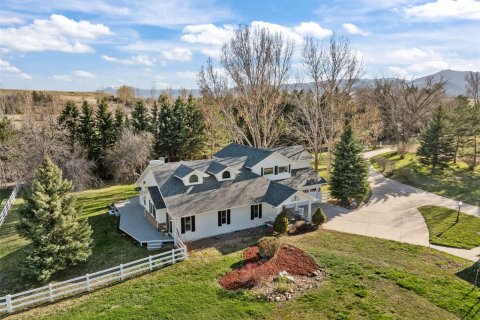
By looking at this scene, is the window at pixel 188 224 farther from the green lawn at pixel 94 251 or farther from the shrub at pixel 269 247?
the shrub at pixel 269 247

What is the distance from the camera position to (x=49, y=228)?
17719 mm

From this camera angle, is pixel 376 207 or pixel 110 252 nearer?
pixel 110 252

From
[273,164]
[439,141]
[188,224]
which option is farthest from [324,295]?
[439,141]

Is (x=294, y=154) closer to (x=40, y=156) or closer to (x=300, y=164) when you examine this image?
(x=300, y=164)

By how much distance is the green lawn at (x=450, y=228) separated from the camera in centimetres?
2119

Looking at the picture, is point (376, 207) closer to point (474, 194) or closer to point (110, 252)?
point (474, 194)

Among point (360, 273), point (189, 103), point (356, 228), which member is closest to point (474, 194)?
A: point (356, 228)

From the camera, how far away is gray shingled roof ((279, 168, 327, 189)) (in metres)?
28.5

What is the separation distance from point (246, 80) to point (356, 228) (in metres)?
19.7

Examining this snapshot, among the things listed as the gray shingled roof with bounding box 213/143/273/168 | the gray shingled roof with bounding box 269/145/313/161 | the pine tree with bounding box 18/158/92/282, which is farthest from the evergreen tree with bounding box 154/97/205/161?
the pine tree with bounding box 18/158/92/282

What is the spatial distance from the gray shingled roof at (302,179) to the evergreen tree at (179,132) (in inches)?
767

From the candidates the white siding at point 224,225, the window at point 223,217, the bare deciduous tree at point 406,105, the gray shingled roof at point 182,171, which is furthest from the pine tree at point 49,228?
the bare deciduous tree at point 406,105

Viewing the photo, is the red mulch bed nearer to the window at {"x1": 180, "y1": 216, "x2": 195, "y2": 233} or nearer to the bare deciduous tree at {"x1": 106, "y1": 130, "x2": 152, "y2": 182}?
the window at {"x1": 180, "y1": 216, "x2": 195, "y2": 233}

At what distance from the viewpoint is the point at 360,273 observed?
55.2ft
